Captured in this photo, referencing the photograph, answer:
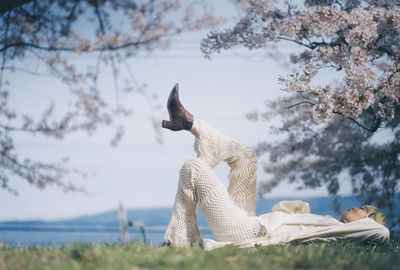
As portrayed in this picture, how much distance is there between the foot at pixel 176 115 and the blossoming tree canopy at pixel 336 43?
92 cm

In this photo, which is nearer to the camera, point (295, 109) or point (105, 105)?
point (295, 109)

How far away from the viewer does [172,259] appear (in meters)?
1.54

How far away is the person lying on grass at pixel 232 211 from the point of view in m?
2.26

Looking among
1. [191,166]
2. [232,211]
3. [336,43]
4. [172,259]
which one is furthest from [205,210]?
[336,43]

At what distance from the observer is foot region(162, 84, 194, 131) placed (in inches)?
95.7

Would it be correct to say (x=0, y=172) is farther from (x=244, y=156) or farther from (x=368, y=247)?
(x=368, y=247)

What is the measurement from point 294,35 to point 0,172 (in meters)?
3.93

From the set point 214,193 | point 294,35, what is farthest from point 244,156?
point 294,35

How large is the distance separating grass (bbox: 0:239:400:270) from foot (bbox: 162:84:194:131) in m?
0.77

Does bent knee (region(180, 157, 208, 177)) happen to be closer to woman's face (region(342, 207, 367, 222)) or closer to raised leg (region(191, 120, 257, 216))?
raised leg (region(191, 120, 257, 216))

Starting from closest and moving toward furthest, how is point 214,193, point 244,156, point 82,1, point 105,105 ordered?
1. point 214,193
2. point 244,156
3. point 82,1
4. point 105,105

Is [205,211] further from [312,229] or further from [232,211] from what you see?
[312,229]

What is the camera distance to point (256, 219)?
2305mm

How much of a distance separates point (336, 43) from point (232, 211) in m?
1.99
